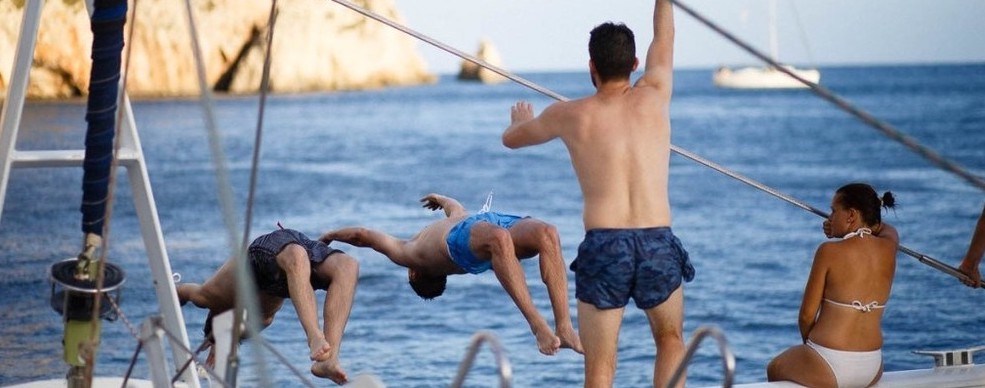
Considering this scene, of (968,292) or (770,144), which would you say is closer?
(968,292)

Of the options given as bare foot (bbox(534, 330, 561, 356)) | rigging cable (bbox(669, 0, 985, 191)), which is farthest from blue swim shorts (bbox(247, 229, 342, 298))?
rigging cable (bbox(669, 0, 985, 191))

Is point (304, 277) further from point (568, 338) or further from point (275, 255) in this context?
point (568, 338)

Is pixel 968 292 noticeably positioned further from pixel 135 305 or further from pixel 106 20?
pixel 106 20

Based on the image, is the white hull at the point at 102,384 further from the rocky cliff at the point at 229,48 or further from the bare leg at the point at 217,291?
the rocky cliff at the point at 229,48

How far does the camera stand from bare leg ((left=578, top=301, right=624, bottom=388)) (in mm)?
4617

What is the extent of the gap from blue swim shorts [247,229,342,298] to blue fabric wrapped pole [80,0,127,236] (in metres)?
1.14

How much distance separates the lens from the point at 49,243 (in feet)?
84.0

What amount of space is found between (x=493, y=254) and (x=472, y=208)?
2777 cm

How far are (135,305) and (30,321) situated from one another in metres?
2.17

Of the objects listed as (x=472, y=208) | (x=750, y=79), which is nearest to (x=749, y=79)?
(x=750, y=79)

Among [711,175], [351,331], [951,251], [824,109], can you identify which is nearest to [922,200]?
[951,251]

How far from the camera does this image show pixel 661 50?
468 centimetres

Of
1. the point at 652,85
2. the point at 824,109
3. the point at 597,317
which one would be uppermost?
the point at 652,85

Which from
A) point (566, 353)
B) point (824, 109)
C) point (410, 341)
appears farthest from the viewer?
point (824, 109)
